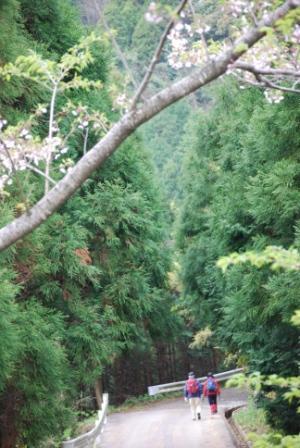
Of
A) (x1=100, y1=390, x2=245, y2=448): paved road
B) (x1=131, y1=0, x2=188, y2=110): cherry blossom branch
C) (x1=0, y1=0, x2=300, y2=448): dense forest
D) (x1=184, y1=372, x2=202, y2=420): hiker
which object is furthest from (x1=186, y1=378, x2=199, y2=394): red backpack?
(x1=131, y1=0, x2=188, y2=110): cherry blossom branch

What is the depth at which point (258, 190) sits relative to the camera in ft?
39.9

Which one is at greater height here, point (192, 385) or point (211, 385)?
point (192, 385)

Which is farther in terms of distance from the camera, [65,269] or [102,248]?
[102,248]

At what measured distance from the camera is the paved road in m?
17.1

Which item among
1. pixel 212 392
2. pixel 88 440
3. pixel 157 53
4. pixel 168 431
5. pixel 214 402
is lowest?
pixel 214 402

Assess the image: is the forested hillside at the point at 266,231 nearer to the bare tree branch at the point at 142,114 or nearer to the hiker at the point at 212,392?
the bare tree branch at the point at 142,114

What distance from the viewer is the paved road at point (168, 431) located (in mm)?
17094

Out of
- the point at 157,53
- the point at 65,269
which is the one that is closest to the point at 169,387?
the point at 65,269

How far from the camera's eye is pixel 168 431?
64.0 ft

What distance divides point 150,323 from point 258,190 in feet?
39.2

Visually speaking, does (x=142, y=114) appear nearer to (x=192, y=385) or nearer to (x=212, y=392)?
(x=192, y=385)

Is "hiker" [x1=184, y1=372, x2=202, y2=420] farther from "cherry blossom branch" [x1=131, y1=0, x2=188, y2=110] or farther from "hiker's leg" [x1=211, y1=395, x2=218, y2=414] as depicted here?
"cherry blossom branch" [x1=131, y1=0, x2=188, y2=110]

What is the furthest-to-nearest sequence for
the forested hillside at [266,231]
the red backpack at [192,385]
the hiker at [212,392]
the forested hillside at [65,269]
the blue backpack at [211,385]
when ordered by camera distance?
the blue backpack at [211,385] < the hiker at [212,392] < the red backpack at [192,385] < the forested hillside at [266,231] < the forested hillside at [65,269]

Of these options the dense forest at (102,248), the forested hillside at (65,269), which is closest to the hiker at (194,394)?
the dense forest at (102,248)
